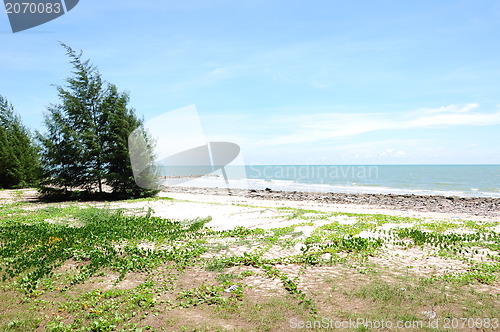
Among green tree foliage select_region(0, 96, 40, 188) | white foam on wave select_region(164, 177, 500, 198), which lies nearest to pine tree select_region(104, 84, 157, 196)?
green tree foliage select_region(0, 96, 40, 188)

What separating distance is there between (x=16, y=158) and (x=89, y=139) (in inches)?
553

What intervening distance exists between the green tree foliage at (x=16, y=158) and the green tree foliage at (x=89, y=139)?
968cm

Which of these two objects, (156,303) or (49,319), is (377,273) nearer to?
(156,303)

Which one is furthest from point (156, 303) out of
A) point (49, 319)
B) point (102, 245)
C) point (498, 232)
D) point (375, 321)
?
point (498, 232)

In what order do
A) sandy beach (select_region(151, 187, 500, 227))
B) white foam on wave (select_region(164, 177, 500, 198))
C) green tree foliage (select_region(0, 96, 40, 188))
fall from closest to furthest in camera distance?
sandy beach (select_region(151, 187, 500, 227)), green tree foliage (select_region(0, 96, 40, 188)), white foam on wave (select_region(164, 177, 500, 198))

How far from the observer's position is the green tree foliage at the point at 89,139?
23.9 metres

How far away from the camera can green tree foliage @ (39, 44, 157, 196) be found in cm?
2386

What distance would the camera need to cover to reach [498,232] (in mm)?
11719

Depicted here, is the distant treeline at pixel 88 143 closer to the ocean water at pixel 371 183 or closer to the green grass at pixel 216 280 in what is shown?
the ocean water at pixel 371 183

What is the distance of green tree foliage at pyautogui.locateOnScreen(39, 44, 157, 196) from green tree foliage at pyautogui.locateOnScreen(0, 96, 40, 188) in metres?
9.68

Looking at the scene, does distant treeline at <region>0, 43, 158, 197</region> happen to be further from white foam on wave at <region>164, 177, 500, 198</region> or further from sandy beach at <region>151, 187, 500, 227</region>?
white foam on wave at <region>164, 177, 500, 198</region>

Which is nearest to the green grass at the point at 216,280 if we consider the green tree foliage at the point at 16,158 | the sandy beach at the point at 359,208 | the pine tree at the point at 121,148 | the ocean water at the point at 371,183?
the sandy beach at the point at 359,208

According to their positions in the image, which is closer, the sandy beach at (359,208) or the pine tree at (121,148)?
the sandy beach at (359,208)

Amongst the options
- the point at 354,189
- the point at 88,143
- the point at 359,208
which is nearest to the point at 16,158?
the point at 88,143
